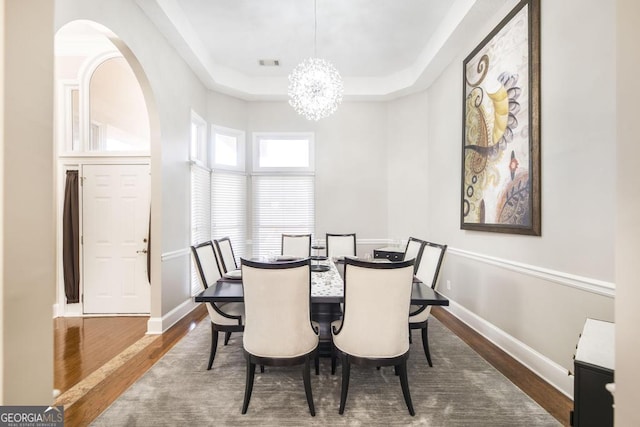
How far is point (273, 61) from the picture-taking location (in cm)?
451

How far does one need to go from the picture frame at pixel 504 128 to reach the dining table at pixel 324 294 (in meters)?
1.16

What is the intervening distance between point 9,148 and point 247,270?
4.17ft

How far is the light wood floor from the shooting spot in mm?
2059

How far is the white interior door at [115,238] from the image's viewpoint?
12.6 ft

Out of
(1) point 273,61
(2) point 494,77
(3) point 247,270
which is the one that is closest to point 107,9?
(1) point 273,61

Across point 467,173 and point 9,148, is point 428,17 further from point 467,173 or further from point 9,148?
point 9,148

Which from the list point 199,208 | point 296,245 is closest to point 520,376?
point 296,245

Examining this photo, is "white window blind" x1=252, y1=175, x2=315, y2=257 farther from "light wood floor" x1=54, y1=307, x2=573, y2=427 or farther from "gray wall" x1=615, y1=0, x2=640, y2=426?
"gray wall" x1=615, y1=0, x2=640, y2=426

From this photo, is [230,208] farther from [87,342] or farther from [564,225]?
[564,225]

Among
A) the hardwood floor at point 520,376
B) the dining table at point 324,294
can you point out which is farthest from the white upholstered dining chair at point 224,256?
the hardwood floor at point 520,376

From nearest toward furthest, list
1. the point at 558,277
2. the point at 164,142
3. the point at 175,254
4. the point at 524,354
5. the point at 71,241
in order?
1. the point at 558,277
2. the point at 524,354
3. the point at 164,142
4. the point at 175,254
5. the point at 71,241

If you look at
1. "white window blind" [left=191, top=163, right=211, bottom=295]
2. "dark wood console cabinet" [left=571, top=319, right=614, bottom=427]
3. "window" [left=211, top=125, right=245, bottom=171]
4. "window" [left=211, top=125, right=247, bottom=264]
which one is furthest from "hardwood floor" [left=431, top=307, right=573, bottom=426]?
"window" [left=211, top=125, right=245, bottom=171]

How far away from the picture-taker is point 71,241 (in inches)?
150

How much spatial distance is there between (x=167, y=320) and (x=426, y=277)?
3.03 meters
